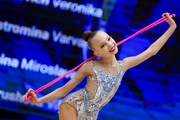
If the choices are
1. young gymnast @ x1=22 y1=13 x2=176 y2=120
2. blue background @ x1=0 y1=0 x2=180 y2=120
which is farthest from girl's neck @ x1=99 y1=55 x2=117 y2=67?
blue background @ x1=0 y1=0 x2=180 y2=120

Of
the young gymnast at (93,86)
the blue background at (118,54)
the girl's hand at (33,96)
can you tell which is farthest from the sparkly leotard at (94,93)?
the blue background at (118,54)

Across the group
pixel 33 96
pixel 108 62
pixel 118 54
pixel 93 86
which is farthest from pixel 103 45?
pixel 118 54

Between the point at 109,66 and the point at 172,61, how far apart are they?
1.01 metres

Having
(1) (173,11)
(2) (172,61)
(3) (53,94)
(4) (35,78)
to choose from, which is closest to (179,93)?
(2) (172,61)

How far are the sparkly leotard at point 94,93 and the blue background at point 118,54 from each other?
0.92m

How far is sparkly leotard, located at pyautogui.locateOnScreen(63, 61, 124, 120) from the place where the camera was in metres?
1.93

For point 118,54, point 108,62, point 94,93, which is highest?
point 118,54

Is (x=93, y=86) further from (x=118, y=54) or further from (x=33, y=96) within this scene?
(x=118, y=54)

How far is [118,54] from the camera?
286 centimetres

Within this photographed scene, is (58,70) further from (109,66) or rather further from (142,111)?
(109,66)

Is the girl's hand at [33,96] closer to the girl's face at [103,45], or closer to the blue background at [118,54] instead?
the girl's face at [103,45]

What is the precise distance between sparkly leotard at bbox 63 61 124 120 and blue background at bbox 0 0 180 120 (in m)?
0.92

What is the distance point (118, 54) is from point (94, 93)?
0.98 m

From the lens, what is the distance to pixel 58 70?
2885mm
